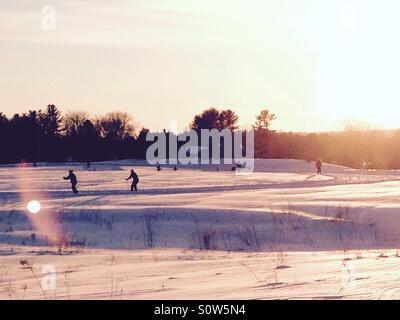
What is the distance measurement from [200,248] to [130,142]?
9046 centimetres

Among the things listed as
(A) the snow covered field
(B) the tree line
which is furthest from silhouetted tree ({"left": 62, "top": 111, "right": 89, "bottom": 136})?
(A) the snow covered field

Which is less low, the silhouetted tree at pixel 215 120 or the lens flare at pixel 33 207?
the silhouetted tree at pixel 215 120

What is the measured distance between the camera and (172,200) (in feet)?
106

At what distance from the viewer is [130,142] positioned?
107938mm

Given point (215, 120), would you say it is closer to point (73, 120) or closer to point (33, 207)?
point (73, 120)

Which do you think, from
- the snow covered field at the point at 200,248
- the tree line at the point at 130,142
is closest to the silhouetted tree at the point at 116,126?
the tree line at the point at 130,142

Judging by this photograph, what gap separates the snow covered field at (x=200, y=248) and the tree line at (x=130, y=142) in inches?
2559

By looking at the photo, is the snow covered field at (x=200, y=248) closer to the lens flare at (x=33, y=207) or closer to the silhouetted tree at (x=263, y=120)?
the lens flare at (x=33, y=207)

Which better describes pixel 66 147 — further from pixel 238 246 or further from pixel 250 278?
pixel 250 278

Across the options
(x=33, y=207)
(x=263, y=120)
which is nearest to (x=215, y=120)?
(x=263, y=120)

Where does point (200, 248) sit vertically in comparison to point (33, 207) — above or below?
below

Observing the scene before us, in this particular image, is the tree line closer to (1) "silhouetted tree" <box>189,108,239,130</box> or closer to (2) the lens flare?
(1) "silhouetted tree" <box>189,108,239,130</box>

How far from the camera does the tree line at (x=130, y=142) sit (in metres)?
103

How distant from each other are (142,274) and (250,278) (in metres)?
1.81
